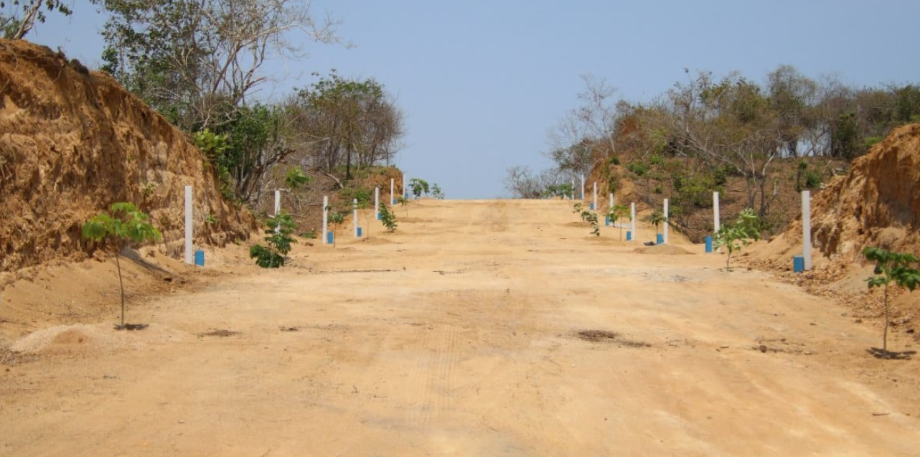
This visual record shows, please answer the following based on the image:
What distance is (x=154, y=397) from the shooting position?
6.32 metres

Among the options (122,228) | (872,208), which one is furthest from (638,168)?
(122,228)

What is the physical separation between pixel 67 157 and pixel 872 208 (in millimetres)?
12230

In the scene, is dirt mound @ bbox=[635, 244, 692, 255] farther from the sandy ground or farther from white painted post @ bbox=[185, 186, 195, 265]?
white painted post @ bbox=[185, 186, 195, 265]

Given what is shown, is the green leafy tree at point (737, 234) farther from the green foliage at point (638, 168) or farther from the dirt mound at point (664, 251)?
the green foliage at point (638, 168)

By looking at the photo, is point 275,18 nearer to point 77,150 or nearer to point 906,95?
point 77,150

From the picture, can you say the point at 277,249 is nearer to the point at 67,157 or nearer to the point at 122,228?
the point at 67,157

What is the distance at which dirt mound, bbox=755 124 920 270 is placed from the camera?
12.5m

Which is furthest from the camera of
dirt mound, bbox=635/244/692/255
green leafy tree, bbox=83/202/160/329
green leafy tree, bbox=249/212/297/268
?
dirt mound, bbox=635/244/692/255

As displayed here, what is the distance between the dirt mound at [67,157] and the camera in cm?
1053

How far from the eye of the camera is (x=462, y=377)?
752 centimetres

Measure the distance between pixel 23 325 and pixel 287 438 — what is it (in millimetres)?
4548

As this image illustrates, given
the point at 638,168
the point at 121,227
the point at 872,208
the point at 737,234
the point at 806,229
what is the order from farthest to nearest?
the point at 638,168, the point at 737,234, the point at 806,229, the point at 872,208, the point at 121,227

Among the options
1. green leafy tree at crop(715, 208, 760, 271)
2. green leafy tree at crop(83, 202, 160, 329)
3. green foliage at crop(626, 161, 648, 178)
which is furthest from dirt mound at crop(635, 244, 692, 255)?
green foliage at crop(626, 161, 648, 178)

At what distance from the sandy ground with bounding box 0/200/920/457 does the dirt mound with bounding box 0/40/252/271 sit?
166cm
